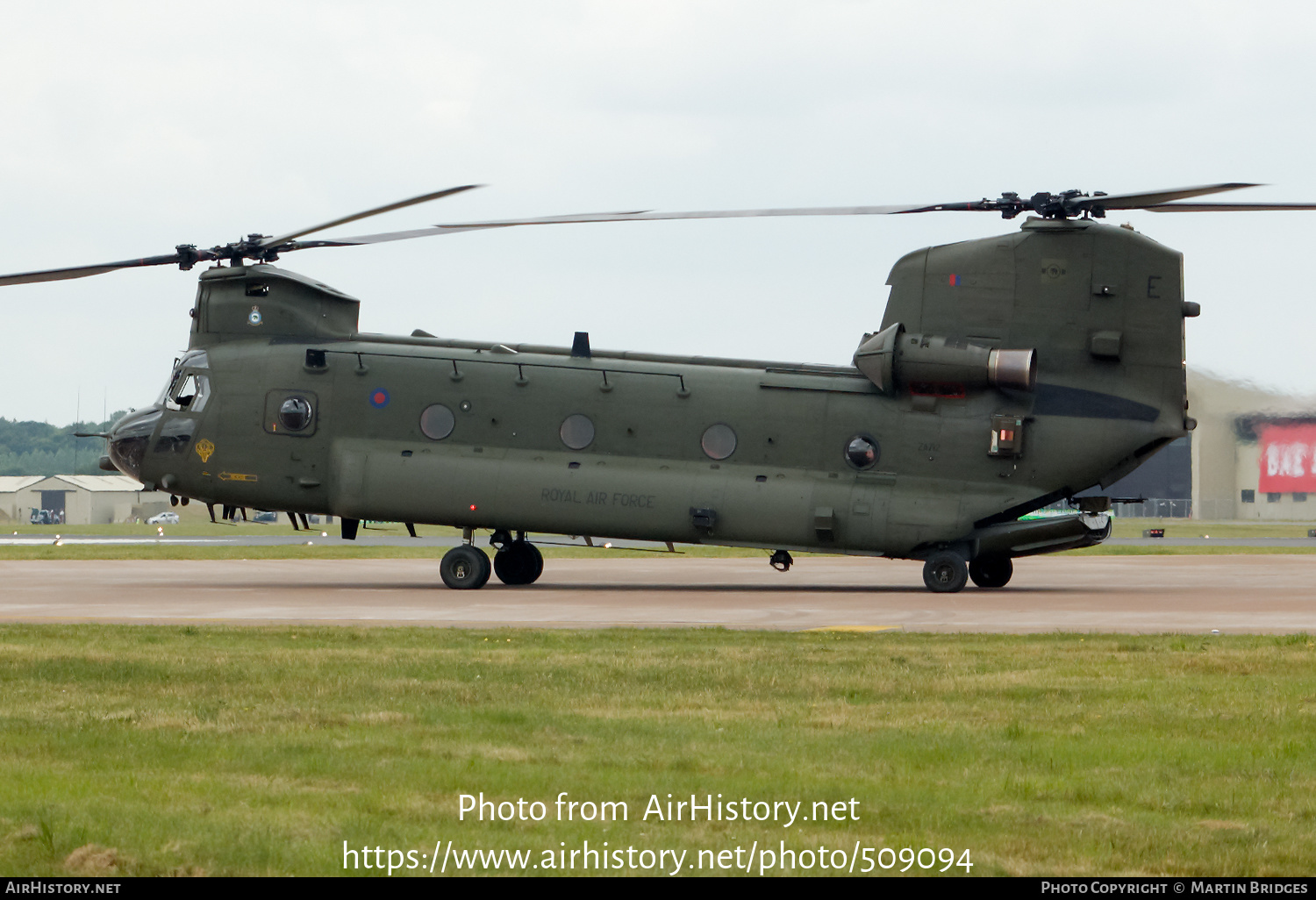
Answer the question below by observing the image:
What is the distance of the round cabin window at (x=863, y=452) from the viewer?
23.9 m

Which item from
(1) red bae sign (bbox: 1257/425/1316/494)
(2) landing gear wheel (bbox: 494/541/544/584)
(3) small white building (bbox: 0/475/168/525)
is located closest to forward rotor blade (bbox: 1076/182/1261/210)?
(2) landing gear wheel (bbox: 494/541/544/584)

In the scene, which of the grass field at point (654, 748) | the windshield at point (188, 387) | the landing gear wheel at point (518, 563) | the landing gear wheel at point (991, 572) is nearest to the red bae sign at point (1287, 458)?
the landing gear wheel at point (991, 572)

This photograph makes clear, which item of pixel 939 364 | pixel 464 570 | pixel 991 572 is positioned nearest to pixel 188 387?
pixel 464 570

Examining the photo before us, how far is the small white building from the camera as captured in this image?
12838cm

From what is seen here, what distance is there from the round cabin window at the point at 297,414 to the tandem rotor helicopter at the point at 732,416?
0.16 ft

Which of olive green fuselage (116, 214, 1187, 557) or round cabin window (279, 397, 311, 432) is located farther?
round cabin window (279, 397, 311, 432)

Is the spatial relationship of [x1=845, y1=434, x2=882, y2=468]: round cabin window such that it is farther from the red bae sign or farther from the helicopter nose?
the red bae sign

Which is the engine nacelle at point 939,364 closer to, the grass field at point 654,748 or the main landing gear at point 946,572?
the main landing gear at point 946,572

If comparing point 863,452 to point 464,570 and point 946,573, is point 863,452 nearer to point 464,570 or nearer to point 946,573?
point 946,573

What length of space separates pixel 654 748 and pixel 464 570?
1652 cm

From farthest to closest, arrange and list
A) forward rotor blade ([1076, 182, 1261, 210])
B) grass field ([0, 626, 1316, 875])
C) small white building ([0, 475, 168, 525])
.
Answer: small white building ([0, 475, 168, 525]) → forward rotor blade ([1076, 182, 1261, 210]) → grass field ([0, 626, 1316, 875])

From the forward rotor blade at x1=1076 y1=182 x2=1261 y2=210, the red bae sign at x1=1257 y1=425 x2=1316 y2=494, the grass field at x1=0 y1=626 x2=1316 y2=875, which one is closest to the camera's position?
the grass field at x1=0 y1=626 x2=1316 y2=875

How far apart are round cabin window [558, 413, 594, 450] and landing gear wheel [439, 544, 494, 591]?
2.51 m

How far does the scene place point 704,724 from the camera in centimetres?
990
